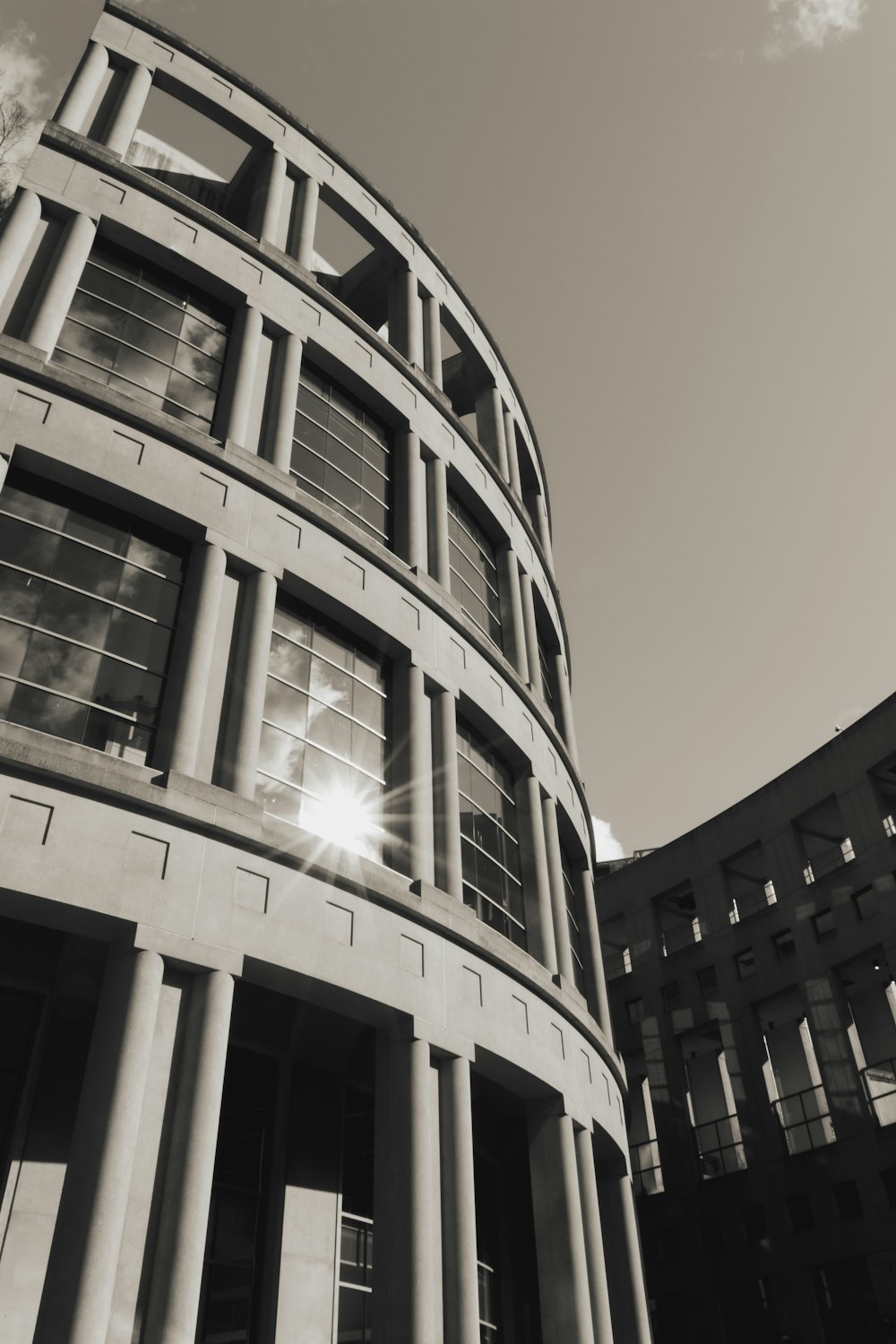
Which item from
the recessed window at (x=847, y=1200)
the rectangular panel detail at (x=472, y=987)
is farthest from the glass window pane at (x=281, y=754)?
the recessed window at (x=847, y=1200)

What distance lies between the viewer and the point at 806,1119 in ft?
96.4

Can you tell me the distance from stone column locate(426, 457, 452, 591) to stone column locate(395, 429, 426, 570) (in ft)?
0.50

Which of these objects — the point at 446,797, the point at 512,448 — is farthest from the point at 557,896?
the point at 512,448

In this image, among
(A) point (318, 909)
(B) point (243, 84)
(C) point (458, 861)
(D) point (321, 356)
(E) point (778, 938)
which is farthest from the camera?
(E) point (778, 938)

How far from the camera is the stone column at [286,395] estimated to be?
616 inches

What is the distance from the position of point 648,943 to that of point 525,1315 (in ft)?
68.6

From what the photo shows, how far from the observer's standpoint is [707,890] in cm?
3525

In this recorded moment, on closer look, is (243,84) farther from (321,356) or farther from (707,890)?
(707,890)

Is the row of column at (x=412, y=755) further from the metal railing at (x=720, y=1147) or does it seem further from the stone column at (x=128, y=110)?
the metal railing at (x=720, y=1147)

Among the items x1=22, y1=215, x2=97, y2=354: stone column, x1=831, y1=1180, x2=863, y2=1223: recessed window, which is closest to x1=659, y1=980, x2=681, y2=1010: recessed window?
x1=831, y1=1180, x2=863, y2=1223: recessed window

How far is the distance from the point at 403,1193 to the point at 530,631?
12349 mm

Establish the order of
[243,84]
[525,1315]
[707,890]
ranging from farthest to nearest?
[707,890] → [243,84] → [525,1315]

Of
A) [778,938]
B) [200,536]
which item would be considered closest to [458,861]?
[200,536]

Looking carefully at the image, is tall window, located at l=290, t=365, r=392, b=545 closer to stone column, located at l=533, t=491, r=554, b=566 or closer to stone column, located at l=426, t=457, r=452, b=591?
stone column, located at l=426, t=457, r=452, b=591
